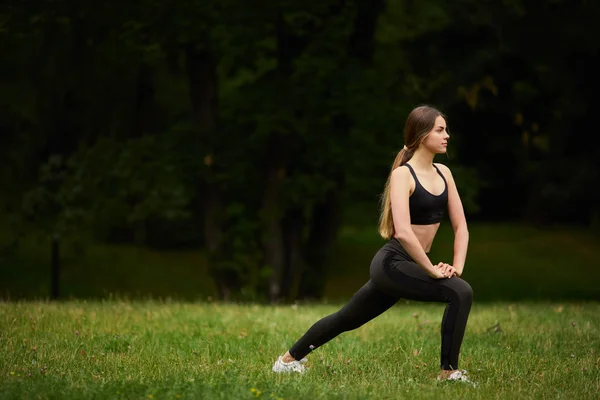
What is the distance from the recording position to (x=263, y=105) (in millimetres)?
15172

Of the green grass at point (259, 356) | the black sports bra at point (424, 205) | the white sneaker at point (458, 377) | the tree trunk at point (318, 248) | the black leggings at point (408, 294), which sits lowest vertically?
the tree trunk at point (318, 248)

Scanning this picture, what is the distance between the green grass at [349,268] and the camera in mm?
27719

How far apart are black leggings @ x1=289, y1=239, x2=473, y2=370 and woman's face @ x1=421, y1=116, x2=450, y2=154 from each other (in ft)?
2.40

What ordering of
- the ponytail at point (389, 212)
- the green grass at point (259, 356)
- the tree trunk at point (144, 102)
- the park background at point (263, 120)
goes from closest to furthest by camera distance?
the green grass at point (259, 356), the ponytail at point (389, 212), the park background at point (263, 120), the tree trunk at point (144, 102)

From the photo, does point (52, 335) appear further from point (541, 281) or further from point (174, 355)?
point (541, 281)

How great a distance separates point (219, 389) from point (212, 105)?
1169 centimetres

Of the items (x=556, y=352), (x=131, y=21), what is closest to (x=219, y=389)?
(x=556, y=352)

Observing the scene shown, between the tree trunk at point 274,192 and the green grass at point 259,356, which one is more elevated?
the green grass at point 259,356

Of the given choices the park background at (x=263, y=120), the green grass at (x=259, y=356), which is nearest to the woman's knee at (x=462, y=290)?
the green grass at (x=259, y=356)

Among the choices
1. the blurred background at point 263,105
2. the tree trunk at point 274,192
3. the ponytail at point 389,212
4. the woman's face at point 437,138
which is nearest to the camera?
the woman's face at point 437,138

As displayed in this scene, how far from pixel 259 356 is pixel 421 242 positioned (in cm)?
203

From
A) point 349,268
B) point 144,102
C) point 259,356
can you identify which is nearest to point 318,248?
point 144,102

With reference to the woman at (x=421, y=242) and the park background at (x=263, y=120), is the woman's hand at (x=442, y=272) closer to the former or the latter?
the woman at (x=421, y=242)

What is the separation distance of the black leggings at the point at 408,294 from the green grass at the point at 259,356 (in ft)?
1.19
